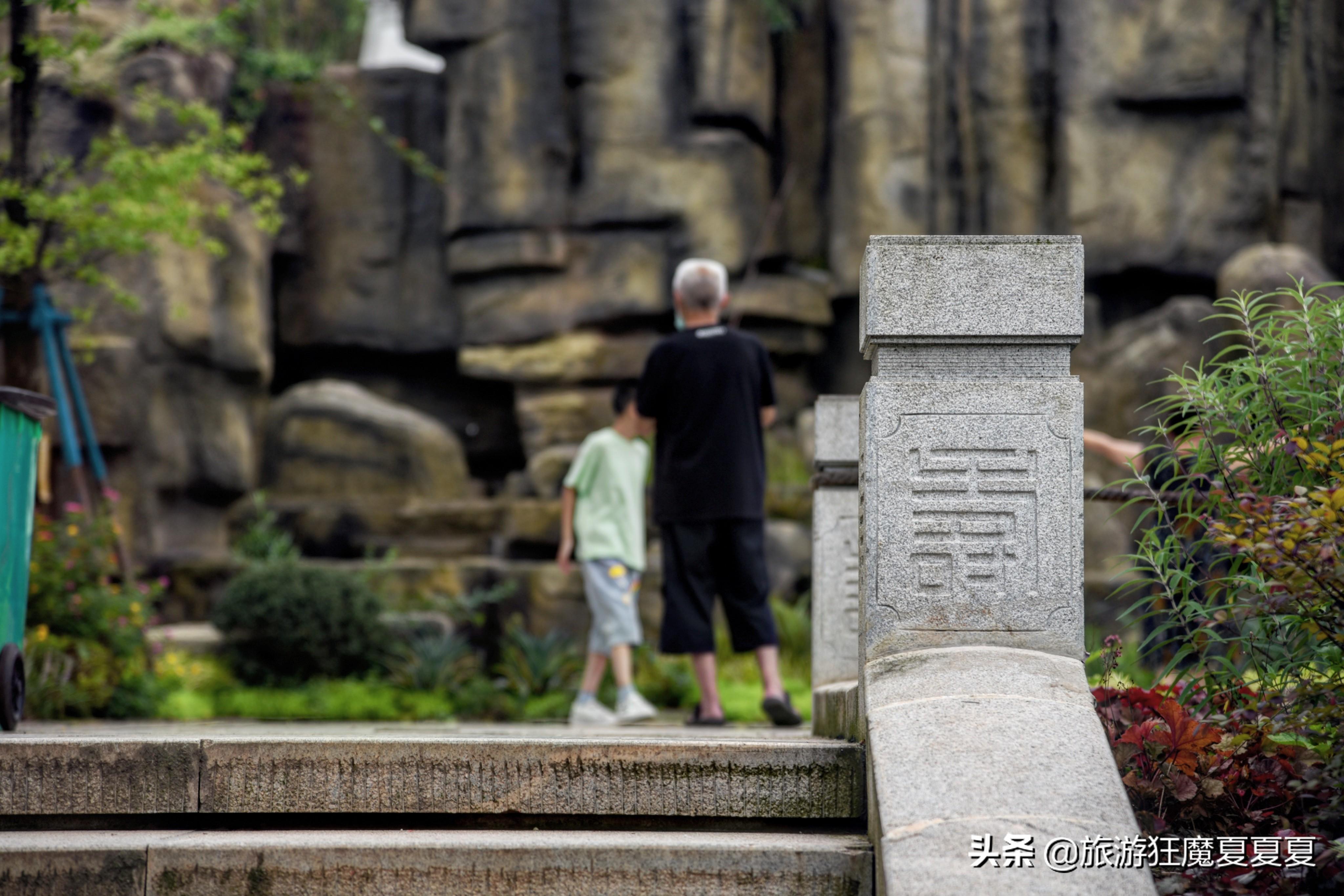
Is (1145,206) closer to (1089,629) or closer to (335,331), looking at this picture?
(1089,629)

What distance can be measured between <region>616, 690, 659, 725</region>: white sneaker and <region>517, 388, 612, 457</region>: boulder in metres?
8.26

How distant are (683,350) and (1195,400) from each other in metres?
2.40

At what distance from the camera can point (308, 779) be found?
3387 millimetres

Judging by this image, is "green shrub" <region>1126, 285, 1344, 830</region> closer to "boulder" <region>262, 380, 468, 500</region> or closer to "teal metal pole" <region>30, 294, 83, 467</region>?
"teal metal pole" <region>30, 294, 83, 467</region>

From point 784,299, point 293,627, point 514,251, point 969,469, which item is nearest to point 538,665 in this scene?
point 293,627

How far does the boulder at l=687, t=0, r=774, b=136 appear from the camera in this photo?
14.6 metres

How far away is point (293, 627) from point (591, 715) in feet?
13.0

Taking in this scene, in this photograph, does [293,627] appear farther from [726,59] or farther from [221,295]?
[726,59]

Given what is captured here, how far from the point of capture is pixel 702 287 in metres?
5.71

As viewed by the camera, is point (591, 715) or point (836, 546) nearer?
point (836, 546)

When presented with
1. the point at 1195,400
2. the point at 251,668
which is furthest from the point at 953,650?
the point at 251,668

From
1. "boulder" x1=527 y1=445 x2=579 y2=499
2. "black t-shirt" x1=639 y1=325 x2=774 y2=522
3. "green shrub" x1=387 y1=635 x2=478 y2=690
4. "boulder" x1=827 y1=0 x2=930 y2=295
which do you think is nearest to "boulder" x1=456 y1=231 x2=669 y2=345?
"boulder" x1=527 y1=445 x2=579 y2=499

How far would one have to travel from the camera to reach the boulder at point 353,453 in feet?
44.4

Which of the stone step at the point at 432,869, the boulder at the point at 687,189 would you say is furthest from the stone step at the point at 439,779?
the boulder at the point at 687,189
